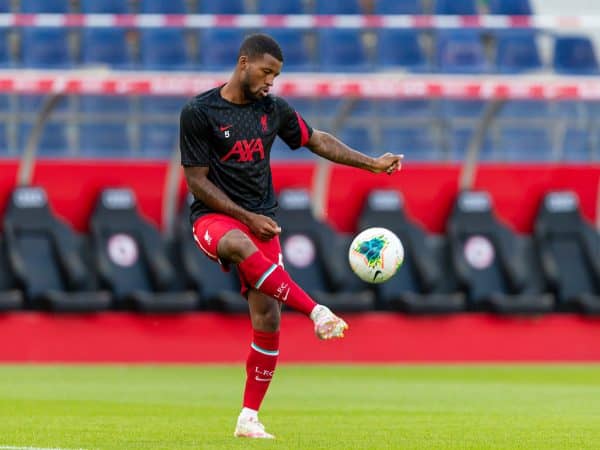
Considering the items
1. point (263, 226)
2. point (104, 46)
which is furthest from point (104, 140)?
point (263, 226)

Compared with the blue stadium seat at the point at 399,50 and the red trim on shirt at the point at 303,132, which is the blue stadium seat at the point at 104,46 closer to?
the blue stadium seat at the point at 399,50

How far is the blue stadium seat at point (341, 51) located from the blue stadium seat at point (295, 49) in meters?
0.17

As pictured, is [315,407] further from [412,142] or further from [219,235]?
[412,142]

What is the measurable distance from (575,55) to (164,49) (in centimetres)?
544

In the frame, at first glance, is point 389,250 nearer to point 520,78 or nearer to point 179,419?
point 179,419

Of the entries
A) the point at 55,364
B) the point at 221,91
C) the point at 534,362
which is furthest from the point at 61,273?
the point at 221,91

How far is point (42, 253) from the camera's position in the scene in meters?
18.2

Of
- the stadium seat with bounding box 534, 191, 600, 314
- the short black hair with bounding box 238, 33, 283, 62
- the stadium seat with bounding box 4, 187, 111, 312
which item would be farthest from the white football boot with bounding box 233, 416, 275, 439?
the stadium seat with bounding box 534, 191, 600, 314

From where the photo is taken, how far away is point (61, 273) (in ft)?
59.6

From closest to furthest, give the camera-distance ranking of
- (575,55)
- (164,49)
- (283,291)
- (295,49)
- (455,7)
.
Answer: (283,291), (164,49), (295,49), (575,55), (455,7)

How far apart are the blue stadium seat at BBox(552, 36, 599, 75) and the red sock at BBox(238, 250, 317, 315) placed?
1309cm

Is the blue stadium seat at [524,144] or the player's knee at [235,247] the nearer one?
the player's knee at [235,247]

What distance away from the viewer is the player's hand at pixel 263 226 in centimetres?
903

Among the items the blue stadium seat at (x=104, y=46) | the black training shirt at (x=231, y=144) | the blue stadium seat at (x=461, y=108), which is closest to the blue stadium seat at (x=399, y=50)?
the blue stadium seat at (x=461, y=108)
